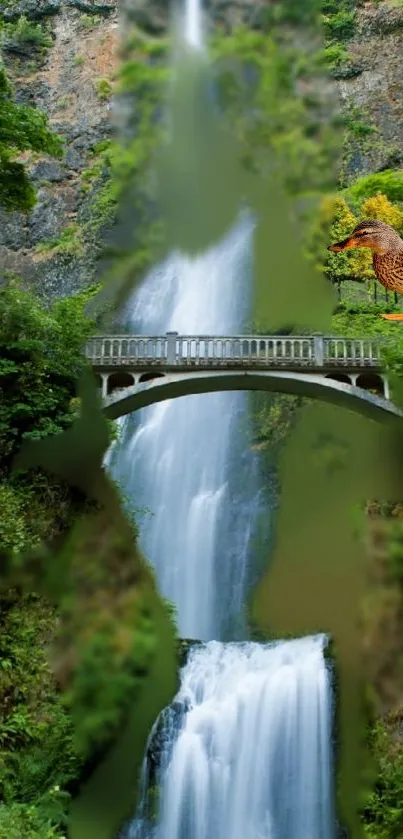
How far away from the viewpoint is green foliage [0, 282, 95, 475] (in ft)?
38.2

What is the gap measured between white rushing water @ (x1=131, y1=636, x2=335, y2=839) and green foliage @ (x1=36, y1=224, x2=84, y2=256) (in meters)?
16.9

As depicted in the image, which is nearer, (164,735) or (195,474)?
(164,735)

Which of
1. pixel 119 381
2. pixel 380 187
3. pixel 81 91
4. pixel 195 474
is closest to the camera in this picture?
pixel 119 381

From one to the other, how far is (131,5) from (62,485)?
25.5 m

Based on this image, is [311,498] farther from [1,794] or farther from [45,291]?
[45,291]

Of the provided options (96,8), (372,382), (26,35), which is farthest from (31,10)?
(372,382)

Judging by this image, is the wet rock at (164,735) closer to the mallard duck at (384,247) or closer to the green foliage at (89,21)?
the mallard duck at (384,247)

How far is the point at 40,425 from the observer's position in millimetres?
11695

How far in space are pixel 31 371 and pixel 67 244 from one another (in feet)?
46.3

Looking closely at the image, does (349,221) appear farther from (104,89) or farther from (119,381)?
(104,89)

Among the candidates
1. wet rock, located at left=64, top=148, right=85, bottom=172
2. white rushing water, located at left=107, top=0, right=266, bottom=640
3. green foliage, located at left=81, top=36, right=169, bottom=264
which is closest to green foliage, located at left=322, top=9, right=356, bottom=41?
green foliage, located at left=81, top=36, right=169, bottom=264

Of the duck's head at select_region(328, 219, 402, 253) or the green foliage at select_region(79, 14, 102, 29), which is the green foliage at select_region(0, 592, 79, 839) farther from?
the green foliage at select_region(79, 14, 102, 29)

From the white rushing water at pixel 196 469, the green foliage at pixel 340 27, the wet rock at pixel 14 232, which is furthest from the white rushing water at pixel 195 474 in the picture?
the green foliage at pixel 340 27

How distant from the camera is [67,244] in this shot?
25047mm
